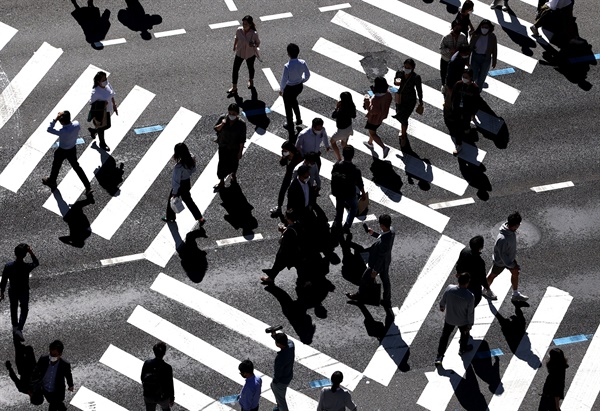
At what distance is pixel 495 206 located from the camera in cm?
2592

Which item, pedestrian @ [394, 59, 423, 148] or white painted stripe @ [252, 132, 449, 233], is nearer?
white painted stripe @ [252, 132, 449, 233]

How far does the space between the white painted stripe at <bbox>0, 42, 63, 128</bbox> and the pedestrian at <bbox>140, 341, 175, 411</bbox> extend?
8.90 metres

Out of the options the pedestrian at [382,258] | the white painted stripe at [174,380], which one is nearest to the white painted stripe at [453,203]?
the pedestrian at [382,258]

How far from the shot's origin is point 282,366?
2103cm

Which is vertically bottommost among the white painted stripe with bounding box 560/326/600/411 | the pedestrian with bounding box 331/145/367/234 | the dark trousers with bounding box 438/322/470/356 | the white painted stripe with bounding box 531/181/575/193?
the white painted stripe with bounding box 560/326/600/411

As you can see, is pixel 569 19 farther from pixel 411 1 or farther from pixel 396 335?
pixel 396 335

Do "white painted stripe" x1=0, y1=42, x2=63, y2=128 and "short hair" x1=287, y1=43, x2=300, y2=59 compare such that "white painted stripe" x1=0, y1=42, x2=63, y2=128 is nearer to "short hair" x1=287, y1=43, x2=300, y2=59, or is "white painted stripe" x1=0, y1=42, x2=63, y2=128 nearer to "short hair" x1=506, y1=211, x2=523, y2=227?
"short hair" x1=287, y1=43, x2=300, y2=59

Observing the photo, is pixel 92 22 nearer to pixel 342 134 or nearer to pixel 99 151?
pixel 99 151

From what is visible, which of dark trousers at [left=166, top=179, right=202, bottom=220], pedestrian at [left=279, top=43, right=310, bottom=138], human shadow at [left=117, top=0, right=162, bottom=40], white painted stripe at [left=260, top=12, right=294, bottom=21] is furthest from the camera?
white painted stripe at [left=260, top=12, right=294, bottom=21]

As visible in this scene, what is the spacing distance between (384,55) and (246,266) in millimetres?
7567

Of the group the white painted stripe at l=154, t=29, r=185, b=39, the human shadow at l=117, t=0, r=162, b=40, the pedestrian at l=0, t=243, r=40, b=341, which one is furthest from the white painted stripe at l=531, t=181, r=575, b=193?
the pedestrian at l=0, t=243, r=40, b=341

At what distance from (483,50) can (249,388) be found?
1087 cm

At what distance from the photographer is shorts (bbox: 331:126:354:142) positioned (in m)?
26.4

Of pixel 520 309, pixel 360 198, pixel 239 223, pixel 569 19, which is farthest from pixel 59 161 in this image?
pixel 569 19
